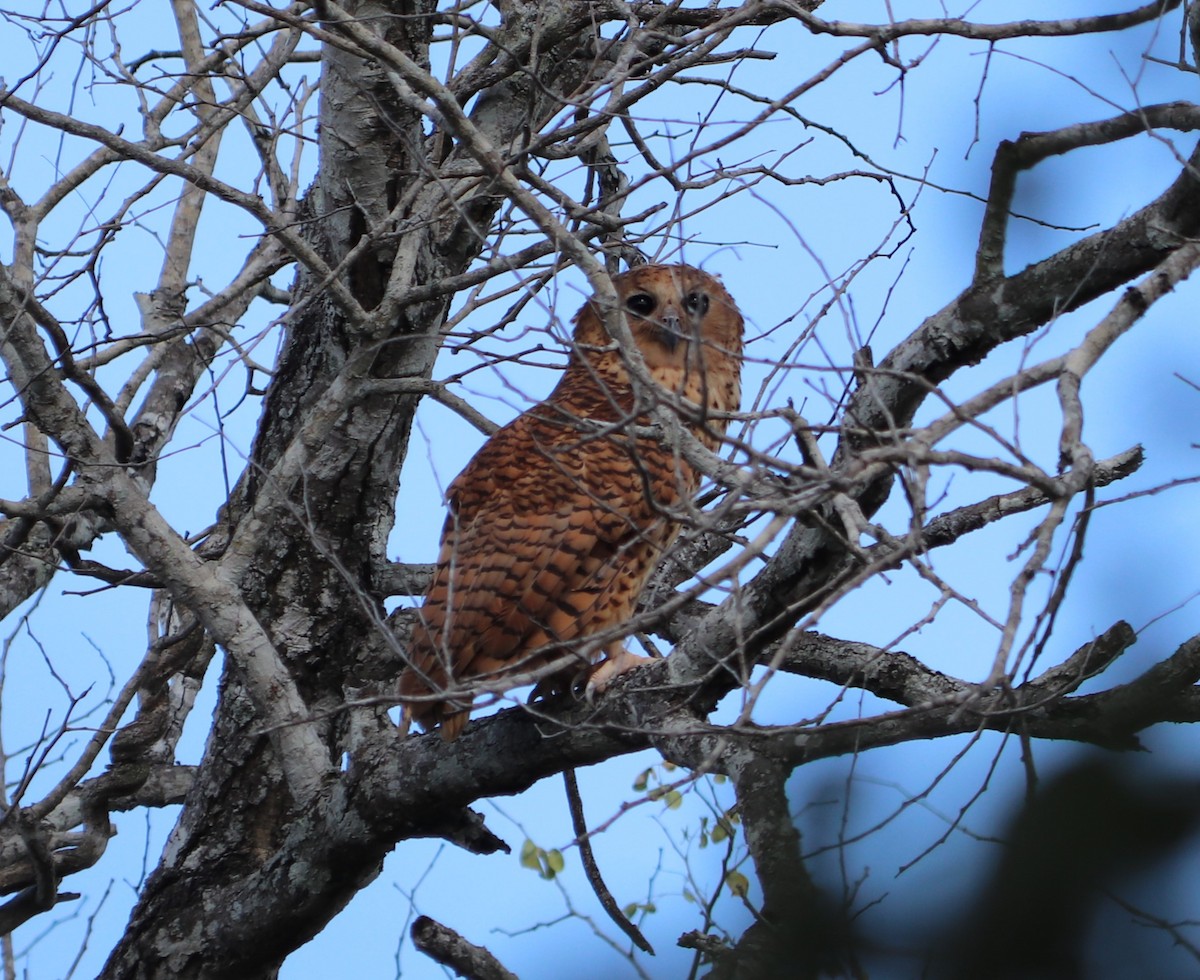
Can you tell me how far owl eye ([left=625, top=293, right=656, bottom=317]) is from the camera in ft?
16.3

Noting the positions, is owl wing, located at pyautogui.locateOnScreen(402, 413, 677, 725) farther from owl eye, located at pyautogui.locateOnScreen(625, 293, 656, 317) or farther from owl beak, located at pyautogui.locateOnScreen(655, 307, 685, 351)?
owl eye, located at pyautogui.locateOnScreen(625, 293, 656, 317)

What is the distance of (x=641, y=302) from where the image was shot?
196 inches

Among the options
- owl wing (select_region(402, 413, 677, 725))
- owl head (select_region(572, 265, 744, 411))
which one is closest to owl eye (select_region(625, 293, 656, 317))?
owl head (select_region(572, 265, 744, 411))

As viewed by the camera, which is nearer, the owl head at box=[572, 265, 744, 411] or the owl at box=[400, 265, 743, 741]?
the owl at box=[400, 265, 743, 741]

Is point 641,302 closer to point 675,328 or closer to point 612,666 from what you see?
point 675,328

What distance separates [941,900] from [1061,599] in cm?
111

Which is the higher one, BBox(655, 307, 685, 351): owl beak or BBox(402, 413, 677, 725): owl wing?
BBox(655, 307, 685, 351): owl beak

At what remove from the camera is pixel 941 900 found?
1.02 m

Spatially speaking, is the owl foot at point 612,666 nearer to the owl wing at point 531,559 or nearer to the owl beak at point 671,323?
the owl wing at point 531,559

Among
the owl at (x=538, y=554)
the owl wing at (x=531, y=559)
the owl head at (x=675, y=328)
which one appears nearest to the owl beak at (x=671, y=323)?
the owl head at (x=675, y=328)

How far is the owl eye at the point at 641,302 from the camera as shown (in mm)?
4965

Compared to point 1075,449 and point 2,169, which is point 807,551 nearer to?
point 1075,449

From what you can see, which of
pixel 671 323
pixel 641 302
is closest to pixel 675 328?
pixel 671 323

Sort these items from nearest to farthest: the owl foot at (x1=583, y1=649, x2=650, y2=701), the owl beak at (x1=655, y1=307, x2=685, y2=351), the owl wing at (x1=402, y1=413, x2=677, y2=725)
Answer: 1. the owl foot at (x1=583, y1=649, x2=650, y2=701)
2. the owl wing at (x1=402, y1=413, x2=677, y2=725)
3. the owl beak at (x1=655, y1=307, x2=685, y2=351)
